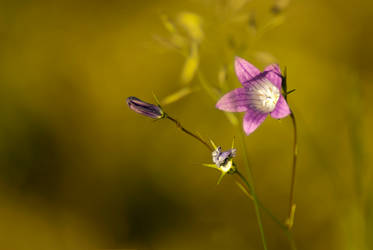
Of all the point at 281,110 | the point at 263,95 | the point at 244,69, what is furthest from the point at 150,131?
the point at 281,110

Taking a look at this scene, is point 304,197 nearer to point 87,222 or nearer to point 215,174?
point 215,174

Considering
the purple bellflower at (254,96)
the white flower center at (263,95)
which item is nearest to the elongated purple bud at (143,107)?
the purple bellflower at (254,96)

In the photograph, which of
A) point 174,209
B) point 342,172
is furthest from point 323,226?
point 174,209

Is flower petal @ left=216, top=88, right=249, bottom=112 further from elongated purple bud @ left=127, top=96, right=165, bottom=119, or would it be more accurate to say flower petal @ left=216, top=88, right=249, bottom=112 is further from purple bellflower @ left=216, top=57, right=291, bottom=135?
elongated purple bud @ left=127, top=96, right=165, bottom=119

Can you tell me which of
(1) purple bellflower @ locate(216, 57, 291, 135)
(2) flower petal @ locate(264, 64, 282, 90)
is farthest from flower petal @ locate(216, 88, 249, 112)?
(2) flower petal @ locate(264, 64, 282, 90)

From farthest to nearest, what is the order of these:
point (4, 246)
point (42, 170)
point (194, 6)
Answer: point (194, 6), point (42, 170), point (4, 246)

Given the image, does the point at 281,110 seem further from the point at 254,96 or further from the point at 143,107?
the point at 143,107
